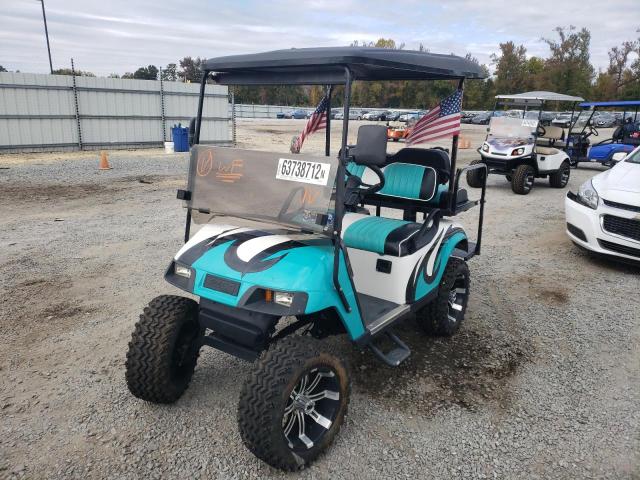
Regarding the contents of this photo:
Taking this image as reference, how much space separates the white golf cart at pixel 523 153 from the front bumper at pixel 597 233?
14.0ft

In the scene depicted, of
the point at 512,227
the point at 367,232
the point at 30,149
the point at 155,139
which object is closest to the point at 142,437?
the point at 367,232

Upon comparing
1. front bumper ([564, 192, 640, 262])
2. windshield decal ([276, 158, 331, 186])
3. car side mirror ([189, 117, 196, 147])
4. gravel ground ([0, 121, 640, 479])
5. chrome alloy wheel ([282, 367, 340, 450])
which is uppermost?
car side mirror ([189, 117, 196, 147])

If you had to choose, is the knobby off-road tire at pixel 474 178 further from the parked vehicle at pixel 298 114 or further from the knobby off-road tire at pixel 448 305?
the knobby off-road tire at pixel 448 305

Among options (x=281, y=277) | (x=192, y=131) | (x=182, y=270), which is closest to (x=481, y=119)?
(x=192, y=131)

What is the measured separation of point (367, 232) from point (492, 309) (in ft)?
5.90

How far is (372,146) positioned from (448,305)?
1875mm

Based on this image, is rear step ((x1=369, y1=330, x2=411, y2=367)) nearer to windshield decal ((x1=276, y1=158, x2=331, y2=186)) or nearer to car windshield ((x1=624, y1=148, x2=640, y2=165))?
windshield decal ((x1=276, y1=158, x2=331, y2=186))

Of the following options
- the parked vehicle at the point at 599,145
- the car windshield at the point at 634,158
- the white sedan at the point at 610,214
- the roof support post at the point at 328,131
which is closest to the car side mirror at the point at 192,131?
the roof support post at the point at 328,131

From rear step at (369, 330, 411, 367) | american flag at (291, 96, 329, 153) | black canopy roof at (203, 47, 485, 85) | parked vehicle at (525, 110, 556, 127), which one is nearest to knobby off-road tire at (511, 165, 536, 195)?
parked vehicle at (525, 110, 556, 127)

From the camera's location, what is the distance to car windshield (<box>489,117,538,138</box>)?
10.5m

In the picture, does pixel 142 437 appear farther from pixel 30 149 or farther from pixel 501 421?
pixel 30 149

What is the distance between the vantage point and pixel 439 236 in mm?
3789

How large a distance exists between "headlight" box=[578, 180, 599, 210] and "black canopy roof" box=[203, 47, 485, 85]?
3.30 metres

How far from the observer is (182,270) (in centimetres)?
287
